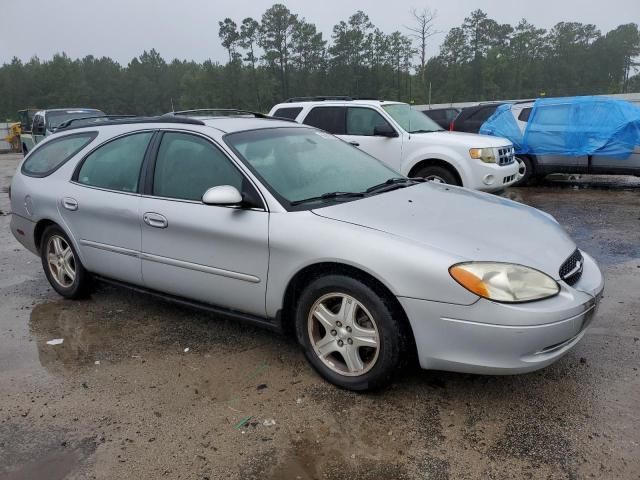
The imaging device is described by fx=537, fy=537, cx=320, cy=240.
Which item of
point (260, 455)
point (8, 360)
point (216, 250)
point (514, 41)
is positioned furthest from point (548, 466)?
point (514, 41)

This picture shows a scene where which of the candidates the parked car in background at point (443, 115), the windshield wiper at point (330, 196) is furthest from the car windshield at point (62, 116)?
the windshield wiper at point (330, 196)

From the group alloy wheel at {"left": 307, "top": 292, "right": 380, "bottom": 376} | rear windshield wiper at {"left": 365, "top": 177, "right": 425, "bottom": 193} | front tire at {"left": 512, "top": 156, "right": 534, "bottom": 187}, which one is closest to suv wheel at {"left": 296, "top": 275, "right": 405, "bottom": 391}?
alloy wheel at {"left": 307, "top": 292, "right": 380, "bottom": 376}

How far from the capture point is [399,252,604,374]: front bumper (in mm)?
2643

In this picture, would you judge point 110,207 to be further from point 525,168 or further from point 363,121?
point 525,168

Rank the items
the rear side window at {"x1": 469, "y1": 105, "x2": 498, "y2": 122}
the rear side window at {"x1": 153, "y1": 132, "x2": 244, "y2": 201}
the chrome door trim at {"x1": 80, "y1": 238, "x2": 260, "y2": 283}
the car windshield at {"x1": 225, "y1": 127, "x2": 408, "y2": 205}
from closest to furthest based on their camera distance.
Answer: the chrome door trim at {"x1": 80, "y1": 238, "x2": 260, "y2": 283} < the car windshield at {"x1": 225, "y1": 127, "x2": 408, "y2": 205} < the rear side window at {"x1": 153, "y1": 132, "x2": 244, "y2": 201} < the rear side window at {"x1": 469, "y1": 105, "x2": 498, "y2": 122}

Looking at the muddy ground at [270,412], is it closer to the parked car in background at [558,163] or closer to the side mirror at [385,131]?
the side mirror at [385,131]

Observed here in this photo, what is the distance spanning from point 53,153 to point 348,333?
11.4 feet

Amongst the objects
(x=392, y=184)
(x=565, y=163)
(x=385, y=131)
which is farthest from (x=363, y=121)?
(x=392, y=184)

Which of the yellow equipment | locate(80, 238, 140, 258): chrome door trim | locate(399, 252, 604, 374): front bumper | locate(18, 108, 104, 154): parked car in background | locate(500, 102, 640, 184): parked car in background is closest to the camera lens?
locate(399, 252, 604, 374): front bumper

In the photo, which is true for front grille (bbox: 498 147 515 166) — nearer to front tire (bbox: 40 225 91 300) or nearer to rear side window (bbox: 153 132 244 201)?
rear side window (bbox: 153 132 244 201)

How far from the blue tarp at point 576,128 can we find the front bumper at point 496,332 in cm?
840

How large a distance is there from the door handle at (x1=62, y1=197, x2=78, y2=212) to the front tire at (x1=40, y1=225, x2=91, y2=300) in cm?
28

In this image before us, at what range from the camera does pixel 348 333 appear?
3066 mm

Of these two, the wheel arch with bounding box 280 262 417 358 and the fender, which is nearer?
the wheel arch with bounding box 280 262 417 358
